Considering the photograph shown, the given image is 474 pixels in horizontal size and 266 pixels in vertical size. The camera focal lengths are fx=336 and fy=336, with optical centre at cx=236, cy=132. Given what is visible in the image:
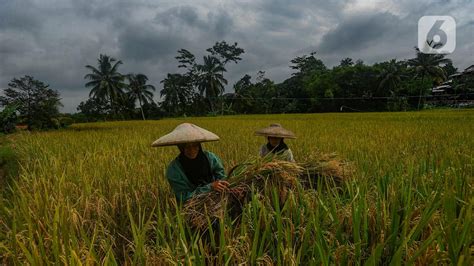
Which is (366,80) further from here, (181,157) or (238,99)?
(181,157)

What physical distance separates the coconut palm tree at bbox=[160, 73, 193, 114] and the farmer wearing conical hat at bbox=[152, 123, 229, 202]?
41010 millimetres

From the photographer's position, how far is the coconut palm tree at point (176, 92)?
4288 cm

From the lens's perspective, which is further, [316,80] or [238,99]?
[238,99]

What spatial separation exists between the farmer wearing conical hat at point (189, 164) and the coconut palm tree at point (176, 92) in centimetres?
4101

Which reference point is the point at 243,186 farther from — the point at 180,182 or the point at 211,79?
the point at 211,79

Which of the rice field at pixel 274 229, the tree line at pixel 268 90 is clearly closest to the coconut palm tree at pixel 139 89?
the tree line at pixel 268 90

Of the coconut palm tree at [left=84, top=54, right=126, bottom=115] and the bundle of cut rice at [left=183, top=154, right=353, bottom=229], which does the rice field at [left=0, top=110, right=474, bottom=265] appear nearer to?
the bundle of cut rice at [left=183, top=154, right=353, bottom=229]

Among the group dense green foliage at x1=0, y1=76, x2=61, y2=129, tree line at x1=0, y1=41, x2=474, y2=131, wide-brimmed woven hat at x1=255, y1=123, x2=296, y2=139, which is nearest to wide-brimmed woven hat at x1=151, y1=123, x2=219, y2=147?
wide-brimmed woven hat at x1=255, y1=123, x2=296, y2=139

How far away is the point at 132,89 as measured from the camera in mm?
40281

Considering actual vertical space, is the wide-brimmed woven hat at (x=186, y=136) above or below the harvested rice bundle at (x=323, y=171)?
above

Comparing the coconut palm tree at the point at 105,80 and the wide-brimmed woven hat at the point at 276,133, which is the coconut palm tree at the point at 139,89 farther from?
the wide-brimmed woven hat at the point at 276,133

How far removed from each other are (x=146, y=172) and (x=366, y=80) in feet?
121

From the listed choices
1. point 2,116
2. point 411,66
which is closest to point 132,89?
point 2,116

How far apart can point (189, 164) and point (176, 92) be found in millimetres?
A: 41499
